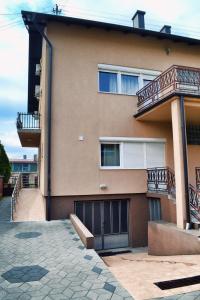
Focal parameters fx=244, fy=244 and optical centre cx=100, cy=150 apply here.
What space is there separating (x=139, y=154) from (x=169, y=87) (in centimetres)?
357

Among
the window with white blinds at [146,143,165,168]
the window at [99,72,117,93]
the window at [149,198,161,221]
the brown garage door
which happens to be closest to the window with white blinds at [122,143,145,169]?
the window with white blinds at [146,143,165,168]

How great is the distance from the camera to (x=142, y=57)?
12.8 metres

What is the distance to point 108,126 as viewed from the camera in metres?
11.8

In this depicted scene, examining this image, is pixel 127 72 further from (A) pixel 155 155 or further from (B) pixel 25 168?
(B) pixel 25 168

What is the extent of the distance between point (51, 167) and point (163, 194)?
16.3 feet

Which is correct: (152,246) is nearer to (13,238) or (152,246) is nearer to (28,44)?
(13,238)

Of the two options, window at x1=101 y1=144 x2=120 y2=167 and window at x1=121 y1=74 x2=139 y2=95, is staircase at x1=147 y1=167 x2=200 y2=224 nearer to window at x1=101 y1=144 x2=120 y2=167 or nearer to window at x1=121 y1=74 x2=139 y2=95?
window at x1=101 y1=144 x2=120 y2=167

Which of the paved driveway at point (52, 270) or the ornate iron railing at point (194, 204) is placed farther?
the ornate iron railing at point (194, 204)

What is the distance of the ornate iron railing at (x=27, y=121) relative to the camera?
13352 mm

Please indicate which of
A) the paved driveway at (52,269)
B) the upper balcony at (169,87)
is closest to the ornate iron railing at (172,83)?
the upper balcony at (169,87)

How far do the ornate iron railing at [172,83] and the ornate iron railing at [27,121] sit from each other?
628 centimetres

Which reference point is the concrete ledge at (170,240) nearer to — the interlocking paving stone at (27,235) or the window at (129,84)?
the interlocking paving stone at (27,235)

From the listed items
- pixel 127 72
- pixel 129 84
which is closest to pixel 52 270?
pixel 129 84

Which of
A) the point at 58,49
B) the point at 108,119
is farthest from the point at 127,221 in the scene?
the point at 58,49
